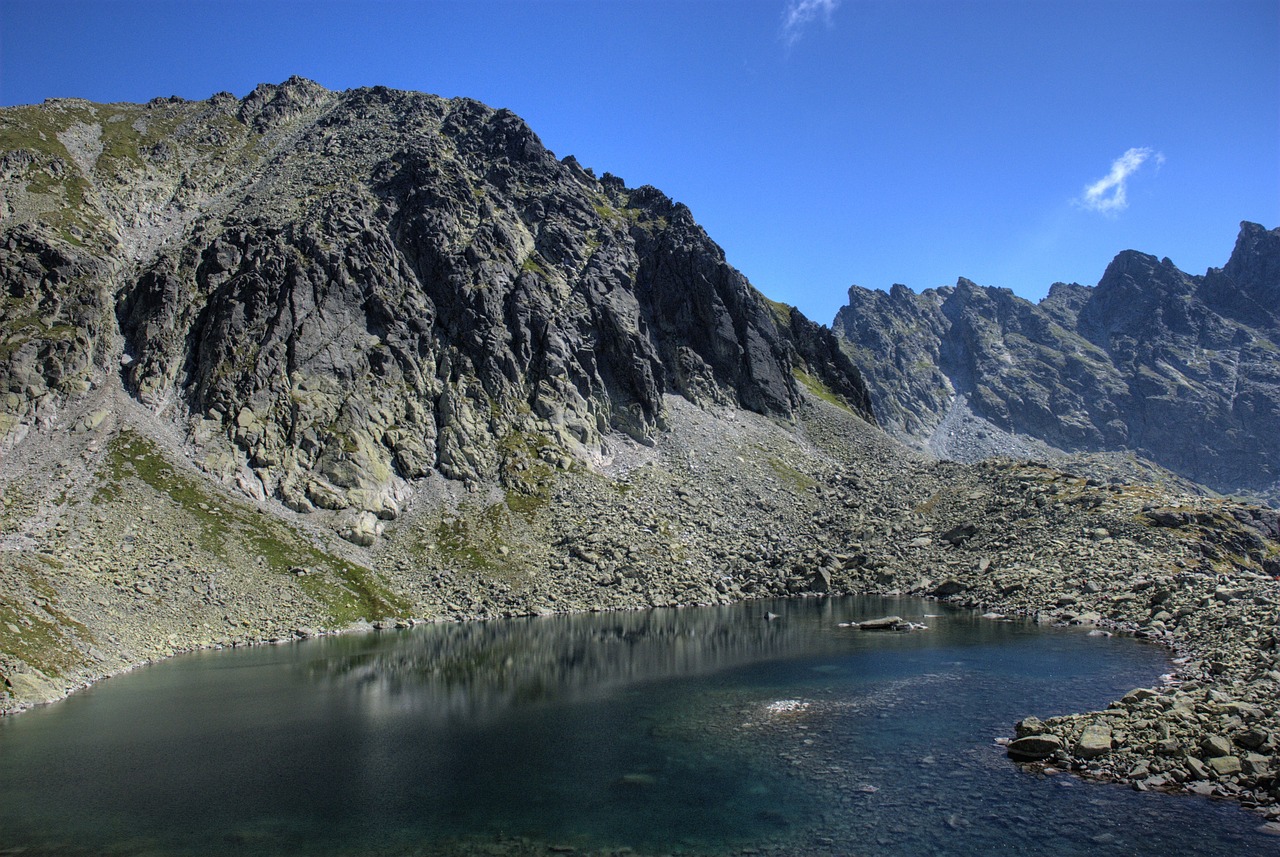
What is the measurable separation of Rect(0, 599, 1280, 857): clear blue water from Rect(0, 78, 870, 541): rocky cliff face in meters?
47.7

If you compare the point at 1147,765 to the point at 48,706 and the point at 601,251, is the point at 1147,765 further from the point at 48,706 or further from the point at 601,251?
the point at 601,251

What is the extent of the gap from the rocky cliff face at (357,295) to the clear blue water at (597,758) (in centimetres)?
4773

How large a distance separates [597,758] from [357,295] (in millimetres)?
103322

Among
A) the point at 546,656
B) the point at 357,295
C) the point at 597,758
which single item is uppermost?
the point at 357,295

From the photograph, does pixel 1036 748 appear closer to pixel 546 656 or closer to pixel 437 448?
pixel 546 656

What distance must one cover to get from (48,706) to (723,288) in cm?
14202

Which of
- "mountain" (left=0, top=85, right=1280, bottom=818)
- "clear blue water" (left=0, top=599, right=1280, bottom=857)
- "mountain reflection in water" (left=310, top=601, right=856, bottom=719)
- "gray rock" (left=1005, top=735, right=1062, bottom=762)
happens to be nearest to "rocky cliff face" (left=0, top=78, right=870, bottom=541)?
"mountain" (left=0, top=85, right=1280, bottom=818)

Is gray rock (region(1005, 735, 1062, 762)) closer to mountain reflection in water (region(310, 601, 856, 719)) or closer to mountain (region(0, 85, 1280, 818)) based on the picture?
mountain (region(0, 85, 1280, 818))

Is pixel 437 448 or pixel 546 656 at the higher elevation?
pixel 437 448

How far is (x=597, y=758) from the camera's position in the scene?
1321 inches

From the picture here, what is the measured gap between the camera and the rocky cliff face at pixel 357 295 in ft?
319

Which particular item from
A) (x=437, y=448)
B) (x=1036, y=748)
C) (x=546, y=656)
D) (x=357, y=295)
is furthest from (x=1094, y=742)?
(x=357, y=295)

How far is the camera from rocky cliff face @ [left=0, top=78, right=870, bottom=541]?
97250mm

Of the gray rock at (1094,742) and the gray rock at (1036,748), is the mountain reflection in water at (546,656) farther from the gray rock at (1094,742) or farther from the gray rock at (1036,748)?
the gray rock at (1094,742)
